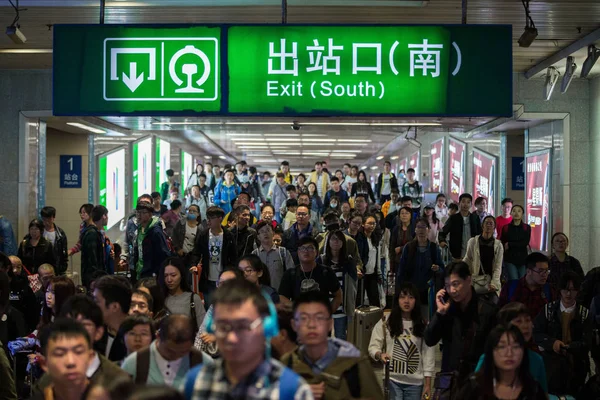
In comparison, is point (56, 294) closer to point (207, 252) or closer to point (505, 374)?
point (207, 252)

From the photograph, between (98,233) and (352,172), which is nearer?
(98,233)

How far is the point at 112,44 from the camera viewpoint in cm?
784

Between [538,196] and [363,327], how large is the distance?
332 inches

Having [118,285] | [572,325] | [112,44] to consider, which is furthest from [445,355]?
[112,44]

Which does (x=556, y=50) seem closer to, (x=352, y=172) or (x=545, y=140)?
(x=545, y=140)

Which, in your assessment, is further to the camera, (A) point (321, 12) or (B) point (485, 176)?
(B) point (485, 176)

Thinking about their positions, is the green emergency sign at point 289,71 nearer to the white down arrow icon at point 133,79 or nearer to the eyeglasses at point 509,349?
the white down arrow icon at point 133,79

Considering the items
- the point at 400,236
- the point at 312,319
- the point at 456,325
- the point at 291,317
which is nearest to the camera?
the point at 312,319

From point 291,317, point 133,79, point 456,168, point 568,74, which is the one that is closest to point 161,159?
point 456,168

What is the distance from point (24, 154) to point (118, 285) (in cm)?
983

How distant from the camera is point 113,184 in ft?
77.8

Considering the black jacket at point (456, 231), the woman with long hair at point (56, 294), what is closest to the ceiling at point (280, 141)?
the black jacket at point (456, 231)

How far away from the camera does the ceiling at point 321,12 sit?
33.5 ft

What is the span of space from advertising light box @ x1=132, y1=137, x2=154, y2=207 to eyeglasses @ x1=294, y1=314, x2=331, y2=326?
22.0 m
